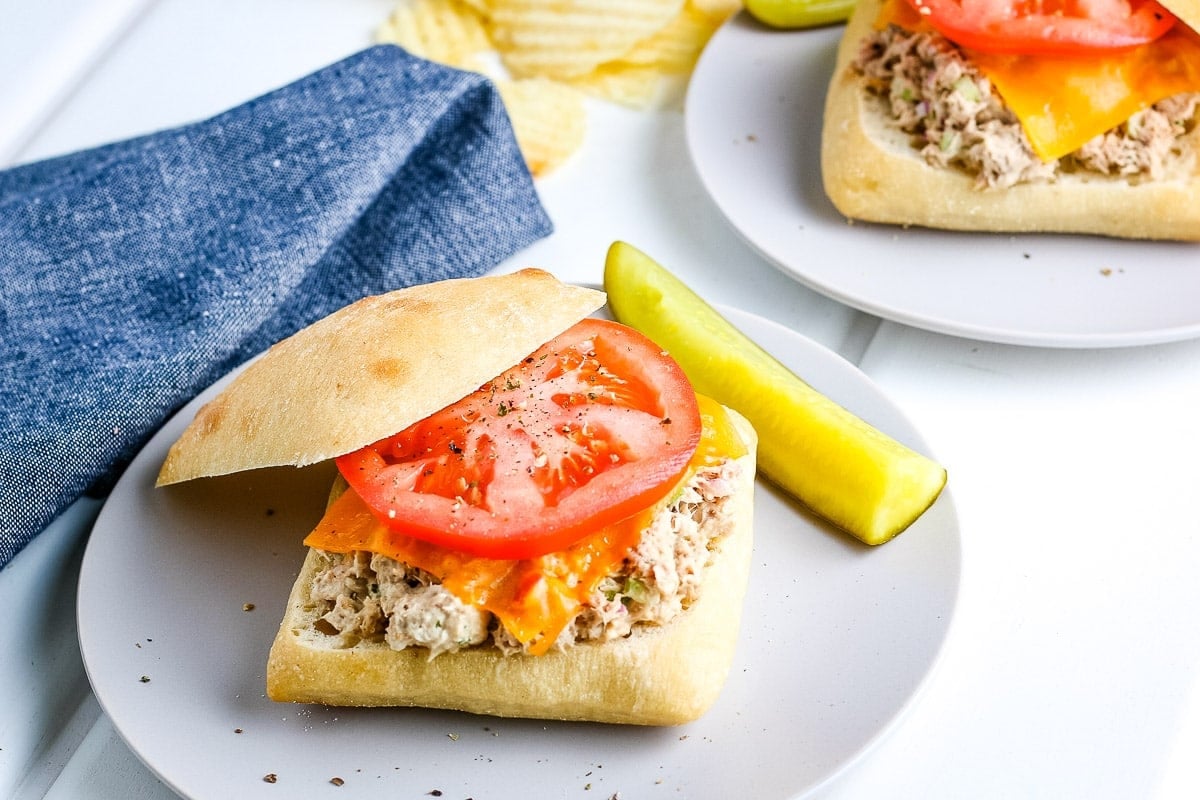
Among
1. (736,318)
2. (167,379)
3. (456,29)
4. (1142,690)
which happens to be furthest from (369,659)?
(456,29)

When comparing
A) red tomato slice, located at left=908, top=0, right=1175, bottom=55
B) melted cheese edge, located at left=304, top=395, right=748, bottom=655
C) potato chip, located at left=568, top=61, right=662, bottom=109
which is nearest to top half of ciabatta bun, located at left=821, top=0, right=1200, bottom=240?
red tomato slice, located at left=908, top=0, right=1175, bottom=55

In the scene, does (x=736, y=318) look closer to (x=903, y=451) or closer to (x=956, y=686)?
(x=903, y=451)

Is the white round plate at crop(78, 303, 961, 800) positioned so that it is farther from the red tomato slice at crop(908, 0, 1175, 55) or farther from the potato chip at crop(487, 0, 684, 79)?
the potato chip at crop(487, 0, 684, 79)

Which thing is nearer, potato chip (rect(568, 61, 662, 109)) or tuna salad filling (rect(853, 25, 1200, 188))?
tuna salad filling (rect(853, 25, 1200, 188))

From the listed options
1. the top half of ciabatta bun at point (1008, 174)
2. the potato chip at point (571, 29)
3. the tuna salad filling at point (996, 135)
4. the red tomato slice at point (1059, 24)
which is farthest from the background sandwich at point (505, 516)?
the potato chip at point (571, 29)

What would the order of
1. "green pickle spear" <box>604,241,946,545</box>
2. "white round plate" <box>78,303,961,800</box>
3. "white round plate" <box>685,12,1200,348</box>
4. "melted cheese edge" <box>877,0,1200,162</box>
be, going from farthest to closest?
1. "melted cheese edge" <box>877,0,1200,162</box>
2. "white round plate" <box>685,12,1200,348</box>
3. "green pickle spear" <box>604,241,946,545</box>
4. "white round plate" <box>78,303,961,800</box>

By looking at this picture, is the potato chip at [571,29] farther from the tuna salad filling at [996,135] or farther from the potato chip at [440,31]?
the tuna salad filling at [996,135]
